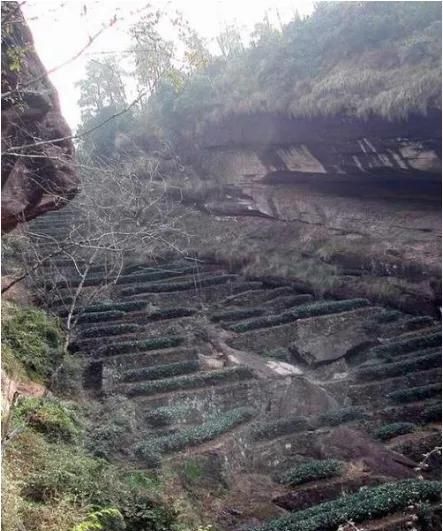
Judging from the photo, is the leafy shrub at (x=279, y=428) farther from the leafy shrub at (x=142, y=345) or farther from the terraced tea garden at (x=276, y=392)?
the leafy shrub at (x=142, y=345)

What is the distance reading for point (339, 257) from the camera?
1641cm

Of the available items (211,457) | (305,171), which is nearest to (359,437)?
(211,457)

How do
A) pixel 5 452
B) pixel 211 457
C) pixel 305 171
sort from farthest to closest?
pixel 305 171, pixel 211 457, pixel 5 452

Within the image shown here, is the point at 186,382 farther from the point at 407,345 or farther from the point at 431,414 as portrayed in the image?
the point at 407,345

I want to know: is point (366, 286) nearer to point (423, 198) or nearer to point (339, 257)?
point (339, 257)

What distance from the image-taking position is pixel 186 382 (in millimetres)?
11266

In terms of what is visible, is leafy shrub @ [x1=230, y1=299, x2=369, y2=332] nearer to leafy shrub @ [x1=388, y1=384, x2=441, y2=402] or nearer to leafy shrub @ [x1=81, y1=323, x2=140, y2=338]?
leafy shrub @ [x1=81, y1=323, x2=140, y2=338]

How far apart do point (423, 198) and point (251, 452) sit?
936 cm

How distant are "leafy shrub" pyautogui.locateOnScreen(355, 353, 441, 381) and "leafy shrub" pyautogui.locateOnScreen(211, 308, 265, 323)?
3.99m

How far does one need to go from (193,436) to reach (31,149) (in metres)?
5.49

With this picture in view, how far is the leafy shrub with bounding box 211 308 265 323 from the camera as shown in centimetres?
1501

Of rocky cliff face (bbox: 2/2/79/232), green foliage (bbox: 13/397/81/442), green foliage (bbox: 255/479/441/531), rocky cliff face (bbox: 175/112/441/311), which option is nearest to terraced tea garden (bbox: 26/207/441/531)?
green foliage (bbox: 255/479/441/531)

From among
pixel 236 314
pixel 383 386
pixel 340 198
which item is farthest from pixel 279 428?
pixel 340 198

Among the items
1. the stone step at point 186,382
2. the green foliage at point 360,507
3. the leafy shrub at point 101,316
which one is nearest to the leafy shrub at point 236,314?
the leafy shrub at point 101,316
